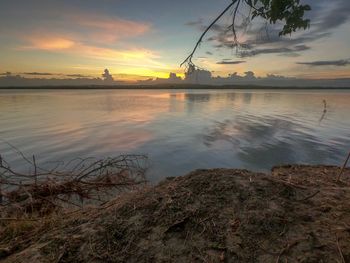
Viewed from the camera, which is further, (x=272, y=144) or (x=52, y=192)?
(x=272, y=144)

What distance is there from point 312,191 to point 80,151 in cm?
1092

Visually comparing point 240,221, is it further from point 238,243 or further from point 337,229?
point 337,229

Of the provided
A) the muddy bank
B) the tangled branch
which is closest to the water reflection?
the tangled branch

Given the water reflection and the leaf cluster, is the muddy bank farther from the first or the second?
the water reflection

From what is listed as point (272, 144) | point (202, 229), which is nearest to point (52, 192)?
point (202, 229)

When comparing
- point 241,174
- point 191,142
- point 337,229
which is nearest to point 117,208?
point 241,174

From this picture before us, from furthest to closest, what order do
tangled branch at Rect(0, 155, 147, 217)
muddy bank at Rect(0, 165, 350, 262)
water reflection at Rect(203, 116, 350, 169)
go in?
water reflection at Rect(203, 116, 350, 169), tangled branch at Rect(0, 155, 147, 217), muddy bank at Rect(0, 165, 350, 262)

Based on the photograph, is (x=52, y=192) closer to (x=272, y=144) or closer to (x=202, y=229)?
(x=202, y=229)

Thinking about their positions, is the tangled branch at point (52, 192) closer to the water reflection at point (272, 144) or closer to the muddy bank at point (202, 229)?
the muddy bank at point (202, 229)

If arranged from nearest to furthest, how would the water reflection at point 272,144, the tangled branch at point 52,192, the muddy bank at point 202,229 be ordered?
the muddy bank at point 202,229
the tangled branch at point 52,192
the water reflection at point 272,144

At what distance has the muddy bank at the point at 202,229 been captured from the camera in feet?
10.3

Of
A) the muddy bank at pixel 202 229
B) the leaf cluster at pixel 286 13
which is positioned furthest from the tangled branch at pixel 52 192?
the leaf cluster at pixel 286 13

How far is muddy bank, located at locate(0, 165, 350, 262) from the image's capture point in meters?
3.14

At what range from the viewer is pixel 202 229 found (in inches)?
138
